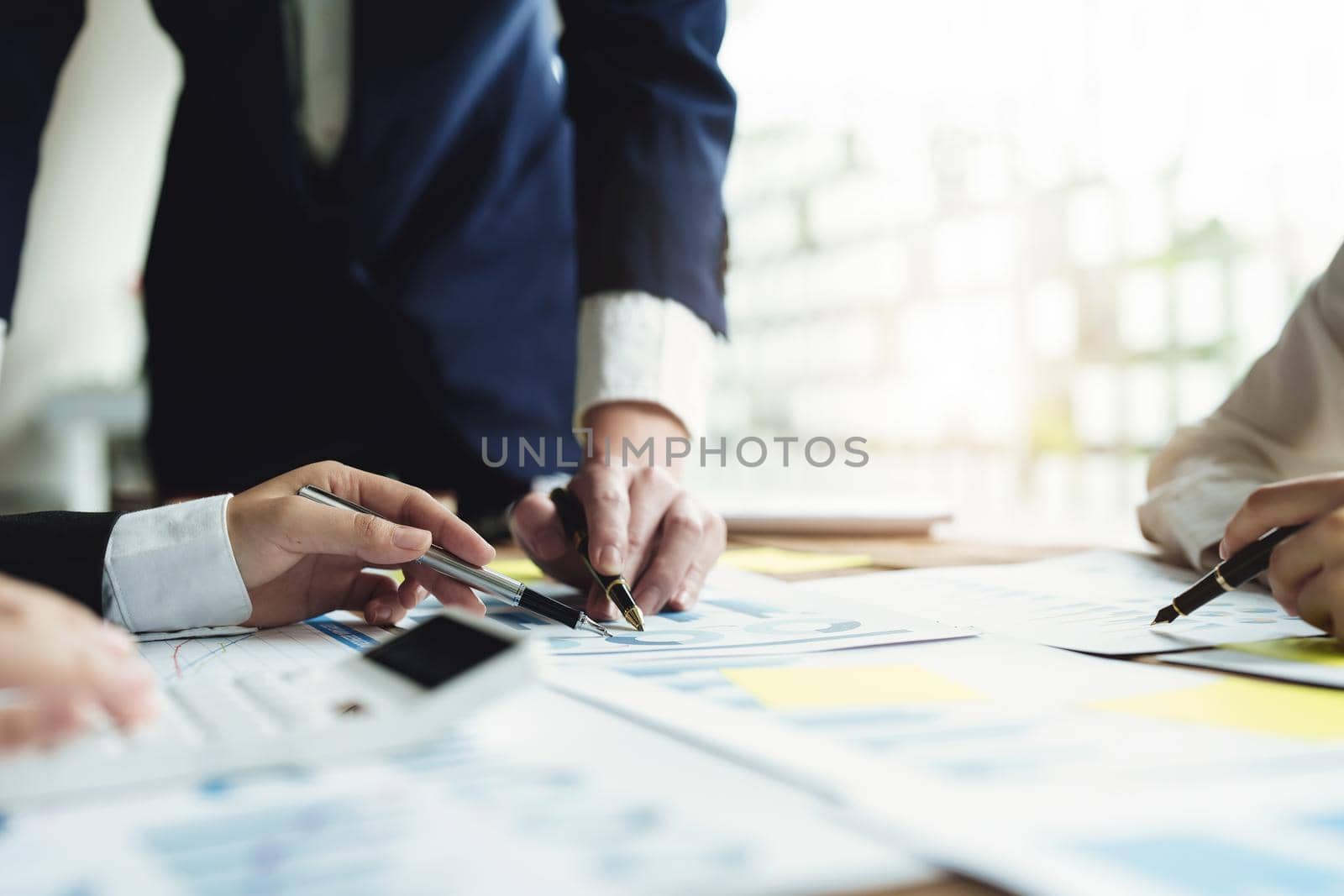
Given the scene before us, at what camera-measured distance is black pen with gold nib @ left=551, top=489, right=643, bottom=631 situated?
1.93ft

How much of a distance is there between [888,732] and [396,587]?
1.20 ft

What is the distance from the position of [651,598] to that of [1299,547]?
0.37 m

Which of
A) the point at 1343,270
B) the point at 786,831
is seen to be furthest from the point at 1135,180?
the point at 786,831

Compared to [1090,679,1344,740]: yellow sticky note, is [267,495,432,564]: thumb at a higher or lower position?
higher

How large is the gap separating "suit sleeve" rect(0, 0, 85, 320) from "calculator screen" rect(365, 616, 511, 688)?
0.70 m

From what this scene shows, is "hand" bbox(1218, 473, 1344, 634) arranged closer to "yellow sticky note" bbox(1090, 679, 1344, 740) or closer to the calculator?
"yellow sticky note" bbox(1090, 679, 1344, 740)

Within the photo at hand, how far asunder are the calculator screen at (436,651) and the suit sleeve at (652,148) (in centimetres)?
54

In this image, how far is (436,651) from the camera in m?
0.38

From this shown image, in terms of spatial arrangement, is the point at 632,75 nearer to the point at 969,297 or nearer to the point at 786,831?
the point at 786,831

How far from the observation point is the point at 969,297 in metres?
2.85

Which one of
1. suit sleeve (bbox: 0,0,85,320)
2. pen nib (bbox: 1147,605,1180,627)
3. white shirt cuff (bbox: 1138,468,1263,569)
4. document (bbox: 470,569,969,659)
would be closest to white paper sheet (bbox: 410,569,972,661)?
document (bbox: 470,569,969,659)

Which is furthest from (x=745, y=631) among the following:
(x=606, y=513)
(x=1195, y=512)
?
(x=1195, y=512)

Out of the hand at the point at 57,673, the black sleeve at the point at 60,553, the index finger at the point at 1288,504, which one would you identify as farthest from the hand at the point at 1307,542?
the black sleeve at the point at 60,553

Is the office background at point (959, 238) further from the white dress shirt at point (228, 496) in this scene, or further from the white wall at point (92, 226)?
the white dress shirt at point (228, 496)
